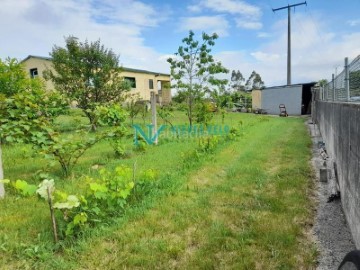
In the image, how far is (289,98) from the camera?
24.3m

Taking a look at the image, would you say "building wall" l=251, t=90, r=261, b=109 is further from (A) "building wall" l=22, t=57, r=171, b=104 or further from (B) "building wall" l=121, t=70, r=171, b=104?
(B) "building wall" l=121, t=70, r=171, b=104

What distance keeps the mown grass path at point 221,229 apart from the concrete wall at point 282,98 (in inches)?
802

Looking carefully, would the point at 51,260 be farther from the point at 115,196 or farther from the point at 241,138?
the point at 241,138

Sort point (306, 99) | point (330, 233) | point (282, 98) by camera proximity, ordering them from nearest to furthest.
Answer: point (330, 233)
point (306, 99)
point (282, 98)

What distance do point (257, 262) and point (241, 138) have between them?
23.0 ft

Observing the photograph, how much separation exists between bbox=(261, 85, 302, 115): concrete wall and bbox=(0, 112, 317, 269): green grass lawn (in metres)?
19.9

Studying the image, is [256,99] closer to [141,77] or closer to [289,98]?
[289,98]

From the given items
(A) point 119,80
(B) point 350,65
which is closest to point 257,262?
(B) point 350,65

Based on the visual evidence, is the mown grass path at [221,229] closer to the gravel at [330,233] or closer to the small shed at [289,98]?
the gravel at [330,233]

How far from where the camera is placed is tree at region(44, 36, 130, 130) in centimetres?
1138

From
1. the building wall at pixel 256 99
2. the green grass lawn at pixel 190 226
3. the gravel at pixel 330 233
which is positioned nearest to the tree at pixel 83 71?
the green grass lawn at pixel 190 226

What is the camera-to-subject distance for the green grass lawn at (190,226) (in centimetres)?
250

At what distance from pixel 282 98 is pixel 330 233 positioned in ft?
77.4

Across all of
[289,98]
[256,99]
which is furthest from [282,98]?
[256,99]
